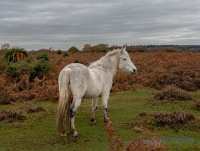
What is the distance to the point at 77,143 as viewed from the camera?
9.77m

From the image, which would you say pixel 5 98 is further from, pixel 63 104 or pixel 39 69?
pixel 39 69

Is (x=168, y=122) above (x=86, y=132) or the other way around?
above

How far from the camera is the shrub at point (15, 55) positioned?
2680 cm

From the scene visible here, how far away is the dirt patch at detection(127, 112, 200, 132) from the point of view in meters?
11.4

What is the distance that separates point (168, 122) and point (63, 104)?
10.9 feet

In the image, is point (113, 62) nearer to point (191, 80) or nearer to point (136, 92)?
point (136, 92)

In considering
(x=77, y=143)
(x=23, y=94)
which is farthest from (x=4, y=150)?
(x=23, y=94)

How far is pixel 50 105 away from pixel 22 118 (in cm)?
275

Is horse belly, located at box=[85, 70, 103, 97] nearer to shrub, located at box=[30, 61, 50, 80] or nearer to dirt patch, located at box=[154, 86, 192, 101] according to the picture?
dirt patch, located at box=[154, 86, 192, 101]

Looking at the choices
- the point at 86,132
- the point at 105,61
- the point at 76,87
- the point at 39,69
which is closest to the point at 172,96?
the point at 105,61

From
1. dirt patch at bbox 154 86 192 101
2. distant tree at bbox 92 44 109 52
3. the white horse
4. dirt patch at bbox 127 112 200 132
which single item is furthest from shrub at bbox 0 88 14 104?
distant tree at bbox 92 44 109 52

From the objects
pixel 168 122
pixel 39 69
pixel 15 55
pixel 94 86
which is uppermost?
pixel 15 55

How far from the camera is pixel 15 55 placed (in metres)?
27.8

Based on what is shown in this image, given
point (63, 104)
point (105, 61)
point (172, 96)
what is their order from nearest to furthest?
point (63, 104) → point (105, 61) → point (172, 96)
